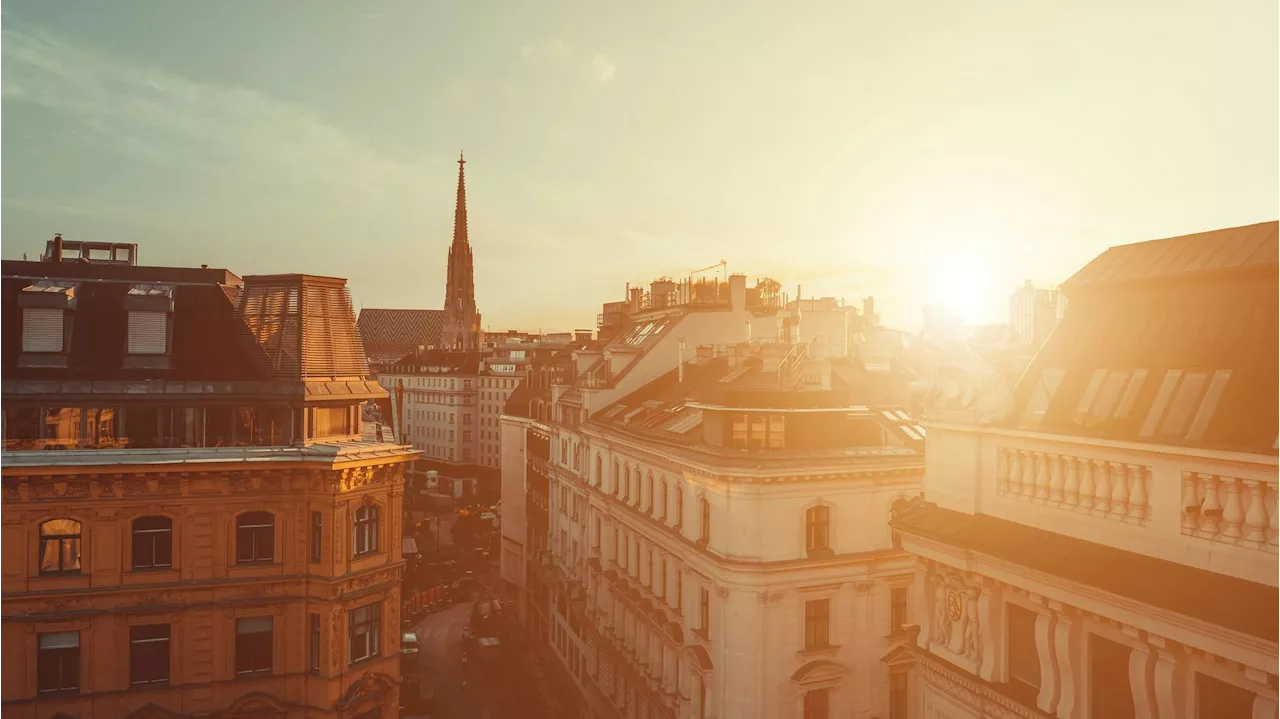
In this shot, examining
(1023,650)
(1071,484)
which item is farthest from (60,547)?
(1071,484)

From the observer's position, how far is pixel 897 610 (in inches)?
1421

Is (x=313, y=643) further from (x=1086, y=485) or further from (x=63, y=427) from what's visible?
(x=1086, y=485)

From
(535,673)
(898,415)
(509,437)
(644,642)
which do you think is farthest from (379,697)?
(509,437)

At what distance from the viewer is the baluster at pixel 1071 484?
47.7 ft

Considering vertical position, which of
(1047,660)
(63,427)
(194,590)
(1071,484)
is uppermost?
(1071,484)

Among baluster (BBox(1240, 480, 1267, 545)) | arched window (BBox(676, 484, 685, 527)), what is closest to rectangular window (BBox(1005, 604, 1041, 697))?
baluster (BBox(1240, 480, 1267, 545))

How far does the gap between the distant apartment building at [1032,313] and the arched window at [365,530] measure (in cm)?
2440

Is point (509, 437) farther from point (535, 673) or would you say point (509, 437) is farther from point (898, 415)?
point (898, 415)

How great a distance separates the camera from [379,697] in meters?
32.5

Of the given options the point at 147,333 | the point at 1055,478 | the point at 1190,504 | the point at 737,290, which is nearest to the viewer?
the point at 1190,504

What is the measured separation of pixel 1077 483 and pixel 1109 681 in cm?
314

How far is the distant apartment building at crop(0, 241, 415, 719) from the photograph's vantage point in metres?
29.5

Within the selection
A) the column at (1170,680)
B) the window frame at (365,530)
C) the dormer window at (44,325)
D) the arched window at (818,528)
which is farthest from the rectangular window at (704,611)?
the dormer window at (44,325)

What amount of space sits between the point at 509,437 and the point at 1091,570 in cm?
7129
